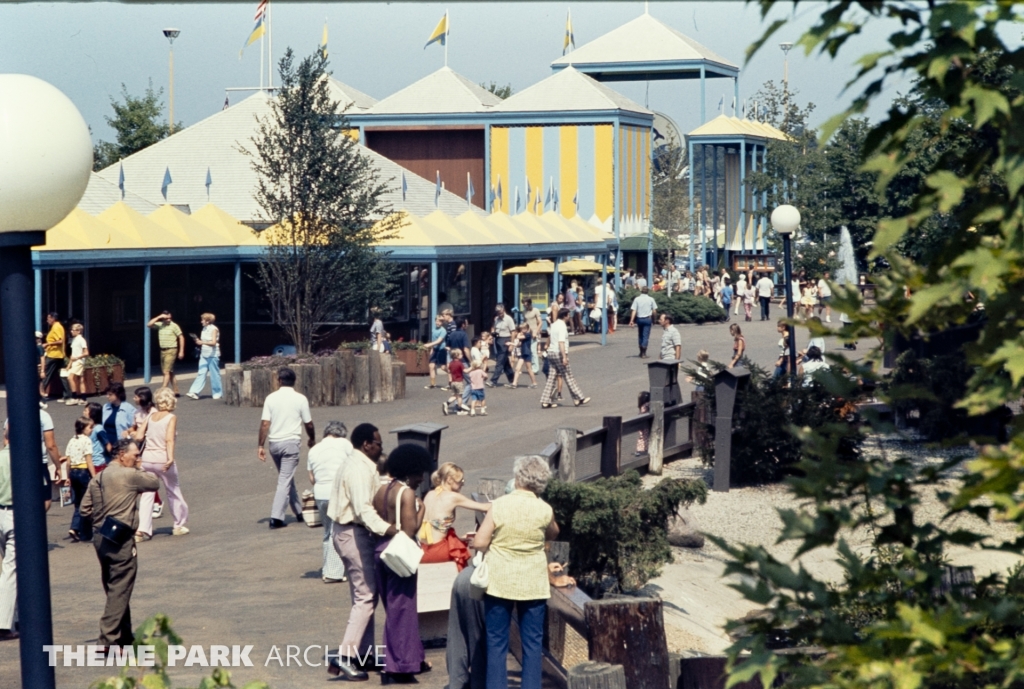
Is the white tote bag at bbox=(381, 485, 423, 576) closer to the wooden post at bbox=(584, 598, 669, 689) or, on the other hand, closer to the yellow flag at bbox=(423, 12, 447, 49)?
the wooden post at bbox=(584, 598, 669, 689)

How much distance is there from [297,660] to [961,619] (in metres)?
6.68

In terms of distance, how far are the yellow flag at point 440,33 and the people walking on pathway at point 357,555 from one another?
1852 inches

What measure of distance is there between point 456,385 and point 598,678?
49.9ft

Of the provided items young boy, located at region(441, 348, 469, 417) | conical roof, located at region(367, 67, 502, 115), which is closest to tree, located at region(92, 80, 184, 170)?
conical roof, located at region(367, 67, 502, 115)

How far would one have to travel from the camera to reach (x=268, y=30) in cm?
4375

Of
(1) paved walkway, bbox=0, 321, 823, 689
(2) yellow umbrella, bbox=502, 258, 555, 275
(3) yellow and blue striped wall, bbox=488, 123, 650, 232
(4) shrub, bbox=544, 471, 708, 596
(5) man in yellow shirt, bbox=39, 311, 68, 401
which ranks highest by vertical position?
(3) yellow and blue striped wall, bbox=488, 123, 650, 232

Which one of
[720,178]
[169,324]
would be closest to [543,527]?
[169,324]

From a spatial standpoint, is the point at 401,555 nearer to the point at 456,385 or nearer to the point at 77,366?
the point at 456,385

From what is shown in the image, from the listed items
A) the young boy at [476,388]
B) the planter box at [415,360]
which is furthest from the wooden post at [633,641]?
the planter box at [415,360]

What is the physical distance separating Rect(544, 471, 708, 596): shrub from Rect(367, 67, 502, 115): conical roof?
4119cm

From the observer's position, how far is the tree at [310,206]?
2533cm

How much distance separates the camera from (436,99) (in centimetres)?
5016

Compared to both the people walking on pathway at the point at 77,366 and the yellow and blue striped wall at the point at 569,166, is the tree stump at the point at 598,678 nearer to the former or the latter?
the people walking on pathway at the point at 77,366

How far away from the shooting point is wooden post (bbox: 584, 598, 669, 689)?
6.77 m
